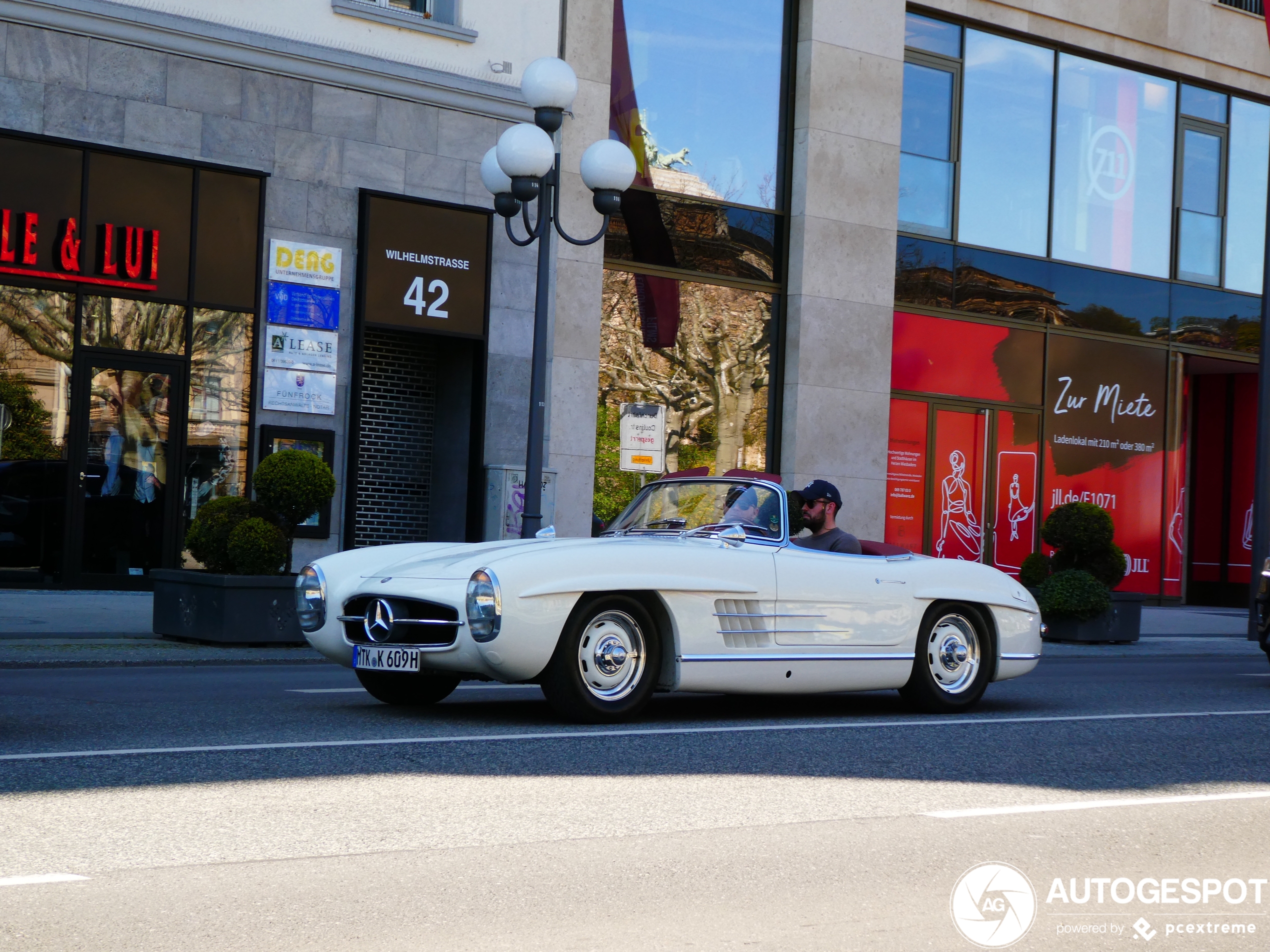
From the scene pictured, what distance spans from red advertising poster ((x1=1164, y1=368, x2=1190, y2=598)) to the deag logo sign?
22699 mm

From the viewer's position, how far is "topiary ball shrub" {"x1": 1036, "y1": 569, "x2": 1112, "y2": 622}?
1819cm

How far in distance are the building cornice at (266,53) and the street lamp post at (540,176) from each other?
4474mm

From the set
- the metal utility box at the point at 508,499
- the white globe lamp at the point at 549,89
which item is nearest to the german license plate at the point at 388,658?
the white globe lamp at the point at 549,89

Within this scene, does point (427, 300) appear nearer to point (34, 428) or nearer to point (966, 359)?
point (34, 428)

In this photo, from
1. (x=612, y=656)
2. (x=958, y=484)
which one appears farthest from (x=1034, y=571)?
(x=612, y=656)

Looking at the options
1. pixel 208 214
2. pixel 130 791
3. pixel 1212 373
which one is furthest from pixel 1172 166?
pixel 130 791

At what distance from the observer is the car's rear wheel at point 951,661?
969cm

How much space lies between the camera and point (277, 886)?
15.3ft

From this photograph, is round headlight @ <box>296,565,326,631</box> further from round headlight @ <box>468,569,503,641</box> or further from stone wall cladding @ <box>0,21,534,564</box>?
stone wall cladding @ <box>0,21,534,564</box>

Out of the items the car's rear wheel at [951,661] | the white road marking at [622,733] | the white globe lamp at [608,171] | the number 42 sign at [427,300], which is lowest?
the white road marking at [622,733]

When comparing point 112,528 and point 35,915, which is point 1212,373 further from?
point 35,915

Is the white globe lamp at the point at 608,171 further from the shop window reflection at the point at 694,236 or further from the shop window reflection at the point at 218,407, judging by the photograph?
the shop window reflection at the point at 694,236

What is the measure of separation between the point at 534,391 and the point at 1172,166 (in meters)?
16.5


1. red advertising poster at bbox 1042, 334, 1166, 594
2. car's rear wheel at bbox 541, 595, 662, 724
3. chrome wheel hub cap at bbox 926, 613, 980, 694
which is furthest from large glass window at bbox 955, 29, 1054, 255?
car's rear wheel at bbox 541, 595, 662, 724
